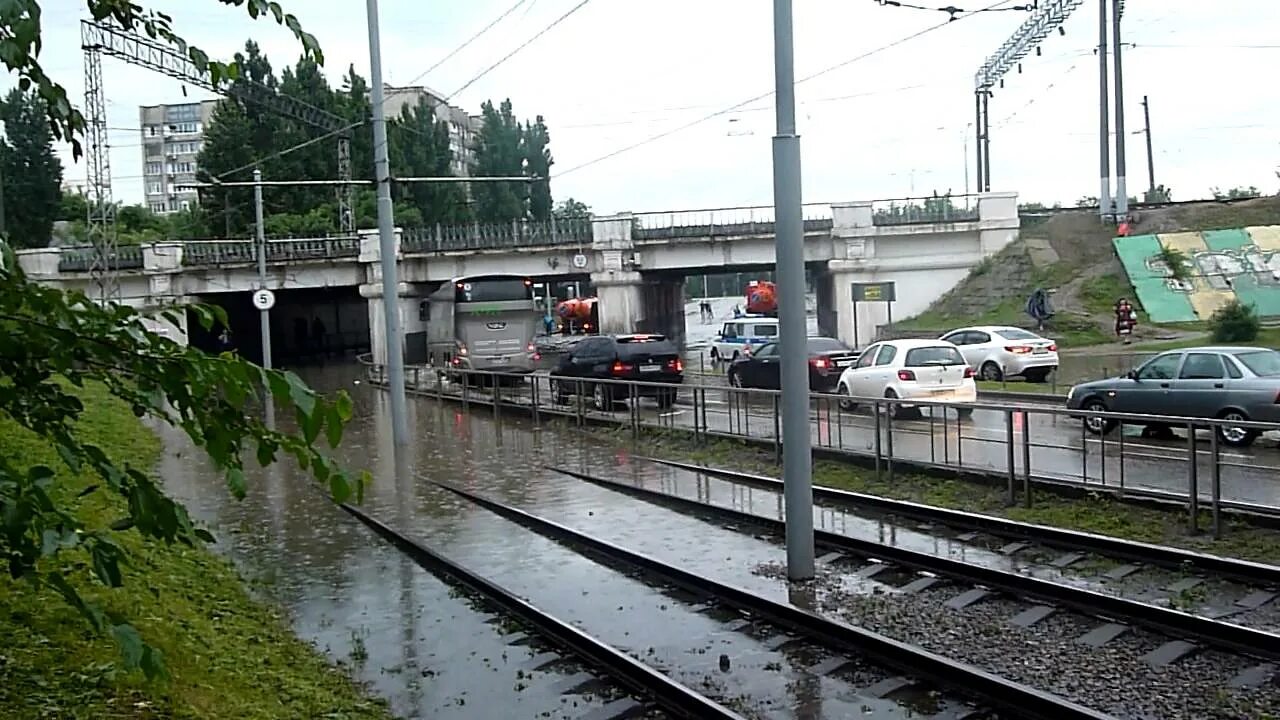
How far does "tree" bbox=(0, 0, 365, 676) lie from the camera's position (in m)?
3.07

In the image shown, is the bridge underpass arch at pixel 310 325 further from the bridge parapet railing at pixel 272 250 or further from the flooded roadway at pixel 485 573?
the flooded roadway at pixel 485 573

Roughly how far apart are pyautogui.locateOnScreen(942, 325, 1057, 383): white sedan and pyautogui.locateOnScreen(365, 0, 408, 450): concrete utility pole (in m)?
14.8

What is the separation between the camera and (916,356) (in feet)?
80.6

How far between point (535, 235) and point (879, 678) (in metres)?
47.1

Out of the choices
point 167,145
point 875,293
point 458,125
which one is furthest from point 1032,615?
point 167,145

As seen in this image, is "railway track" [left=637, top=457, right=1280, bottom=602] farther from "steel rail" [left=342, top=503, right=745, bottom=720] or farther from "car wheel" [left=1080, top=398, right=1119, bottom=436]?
"steel rail" [left=342, top=503, right=745, bottom=720]

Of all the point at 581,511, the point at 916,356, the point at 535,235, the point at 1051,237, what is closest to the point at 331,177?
the point at 535,235

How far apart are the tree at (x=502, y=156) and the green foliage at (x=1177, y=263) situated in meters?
52.3

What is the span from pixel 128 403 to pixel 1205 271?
46.2 metres

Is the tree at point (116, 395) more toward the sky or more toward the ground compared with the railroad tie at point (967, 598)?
more toward the sky

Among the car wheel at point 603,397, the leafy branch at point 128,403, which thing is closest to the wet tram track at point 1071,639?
the leafy branch at point 128,403

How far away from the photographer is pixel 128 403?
3.67 metres

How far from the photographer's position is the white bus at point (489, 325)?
41.5m

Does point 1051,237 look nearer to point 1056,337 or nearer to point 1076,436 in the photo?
point 1056,337
